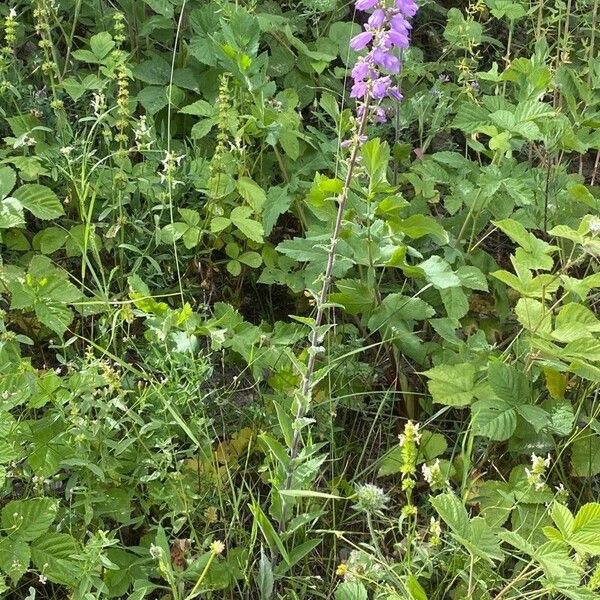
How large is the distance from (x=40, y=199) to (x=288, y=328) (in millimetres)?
810

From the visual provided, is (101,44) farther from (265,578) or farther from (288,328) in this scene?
(265,578)

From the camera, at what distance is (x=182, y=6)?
2.88 m

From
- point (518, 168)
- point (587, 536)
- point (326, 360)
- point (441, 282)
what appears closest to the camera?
point (587, 536)

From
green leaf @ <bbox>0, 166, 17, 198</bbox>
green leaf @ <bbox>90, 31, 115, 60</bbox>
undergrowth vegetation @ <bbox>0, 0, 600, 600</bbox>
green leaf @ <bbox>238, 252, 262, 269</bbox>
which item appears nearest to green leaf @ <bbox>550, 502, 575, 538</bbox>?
undergrowth vegetation @ <bbox>0, 0, 600, 600</bbox>

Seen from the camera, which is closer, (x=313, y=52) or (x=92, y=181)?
(x=92, y=181)

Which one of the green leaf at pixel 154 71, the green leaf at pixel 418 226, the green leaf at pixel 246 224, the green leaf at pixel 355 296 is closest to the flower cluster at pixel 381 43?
the green leaf at pixel 418 226

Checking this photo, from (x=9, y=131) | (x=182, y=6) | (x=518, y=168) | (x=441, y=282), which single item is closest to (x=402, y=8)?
(x=441, y=282)

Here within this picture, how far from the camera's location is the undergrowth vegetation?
6.09ft

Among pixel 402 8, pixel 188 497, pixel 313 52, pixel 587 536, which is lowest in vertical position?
pixel 188 497

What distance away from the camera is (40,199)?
2.44 meters

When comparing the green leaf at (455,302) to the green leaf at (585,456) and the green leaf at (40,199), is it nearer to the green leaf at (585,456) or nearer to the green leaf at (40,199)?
the green leaf at (585,456)

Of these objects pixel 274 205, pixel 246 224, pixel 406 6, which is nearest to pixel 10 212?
pixel 246 224

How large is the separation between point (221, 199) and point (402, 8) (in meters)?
1.04

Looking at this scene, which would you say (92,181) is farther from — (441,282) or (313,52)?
(441,282)
